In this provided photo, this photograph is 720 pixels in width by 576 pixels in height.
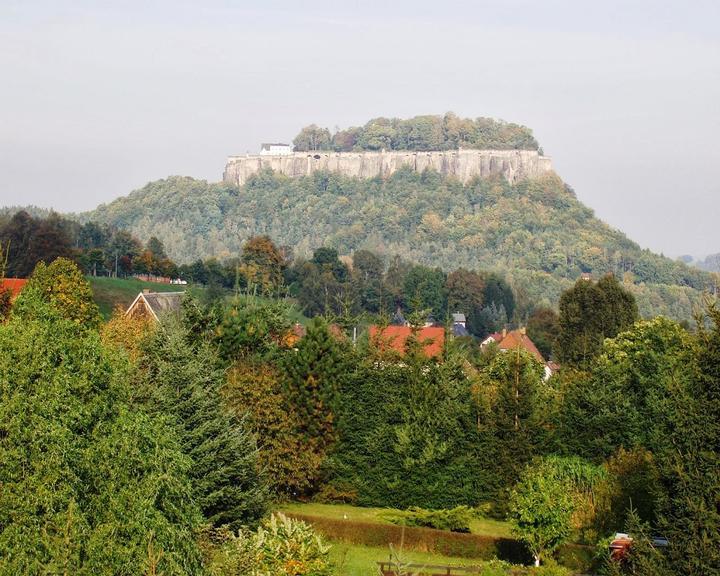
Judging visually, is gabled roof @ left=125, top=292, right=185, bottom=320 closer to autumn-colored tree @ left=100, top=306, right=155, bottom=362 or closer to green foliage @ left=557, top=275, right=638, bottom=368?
autumn-colored tree @ left=100, top=306, right=155, bottom=362

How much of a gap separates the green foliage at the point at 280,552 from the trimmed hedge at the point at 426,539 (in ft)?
28.0

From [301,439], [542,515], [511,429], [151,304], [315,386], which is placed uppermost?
[151,304]

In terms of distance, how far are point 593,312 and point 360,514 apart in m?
40.5

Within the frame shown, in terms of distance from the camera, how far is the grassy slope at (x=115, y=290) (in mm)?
88344

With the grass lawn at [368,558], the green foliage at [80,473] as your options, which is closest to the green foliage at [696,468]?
the green foliage at [80,473]

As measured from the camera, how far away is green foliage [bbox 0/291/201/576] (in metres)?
21.1

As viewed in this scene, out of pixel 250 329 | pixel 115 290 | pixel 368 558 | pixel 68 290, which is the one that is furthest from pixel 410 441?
pixel 115 290

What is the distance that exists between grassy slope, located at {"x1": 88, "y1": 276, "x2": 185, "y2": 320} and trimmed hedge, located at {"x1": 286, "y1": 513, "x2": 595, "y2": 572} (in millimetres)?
49873

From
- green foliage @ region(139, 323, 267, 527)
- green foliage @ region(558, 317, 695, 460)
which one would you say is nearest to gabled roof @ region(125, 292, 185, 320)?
green foliage @ region(558, 317, 695, 460)

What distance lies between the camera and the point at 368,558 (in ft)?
113

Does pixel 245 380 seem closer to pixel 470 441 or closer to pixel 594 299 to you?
pixel 470 441

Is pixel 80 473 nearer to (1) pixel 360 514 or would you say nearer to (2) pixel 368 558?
(2) pixel 368 558

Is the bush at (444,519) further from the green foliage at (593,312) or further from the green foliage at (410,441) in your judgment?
the green foliage at (593,312)

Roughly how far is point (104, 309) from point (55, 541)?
67148mm
